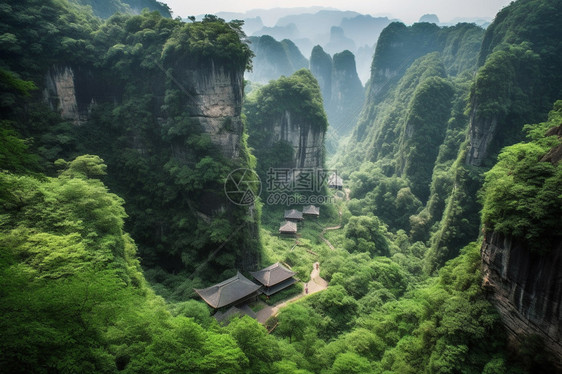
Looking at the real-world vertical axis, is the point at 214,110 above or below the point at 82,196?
above

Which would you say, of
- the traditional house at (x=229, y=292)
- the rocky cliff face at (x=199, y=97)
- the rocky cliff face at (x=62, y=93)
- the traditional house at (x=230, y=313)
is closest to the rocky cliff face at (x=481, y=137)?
the rocky cliff face at (x=199, y=97)

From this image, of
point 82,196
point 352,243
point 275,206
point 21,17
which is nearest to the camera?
point 82,196

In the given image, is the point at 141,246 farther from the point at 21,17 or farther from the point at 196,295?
the point at 21,17

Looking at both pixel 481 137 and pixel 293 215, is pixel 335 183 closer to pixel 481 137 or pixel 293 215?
pixel 293 215

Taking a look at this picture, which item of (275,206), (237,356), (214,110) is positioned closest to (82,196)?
(237,356)

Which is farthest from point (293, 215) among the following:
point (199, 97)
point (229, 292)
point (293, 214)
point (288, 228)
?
point (229, 292)

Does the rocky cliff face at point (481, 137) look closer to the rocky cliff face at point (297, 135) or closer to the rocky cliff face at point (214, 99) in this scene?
the rocky cliff face at point (297, 135)

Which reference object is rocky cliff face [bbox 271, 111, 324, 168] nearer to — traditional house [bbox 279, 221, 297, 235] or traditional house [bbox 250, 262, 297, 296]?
traditional house [bbox 279, 221, 297, 235]
